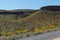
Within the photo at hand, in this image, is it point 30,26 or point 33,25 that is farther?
point 33,25

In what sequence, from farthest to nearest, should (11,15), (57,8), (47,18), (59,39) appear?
→ (11,15) → (57,8) → (47,18) → (59,39)

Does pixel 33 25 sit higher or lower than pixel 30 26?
lower

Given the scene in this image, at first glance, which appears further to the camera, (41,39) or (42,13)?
(42,13)

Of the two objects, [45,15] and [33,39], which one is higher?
[33,39]

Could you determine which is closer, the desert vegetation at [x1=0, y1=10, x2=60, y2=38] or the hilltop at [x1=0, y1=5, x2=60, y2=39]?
the desert vegetation at [x1=0, y1=10, x2=60, y2=38]

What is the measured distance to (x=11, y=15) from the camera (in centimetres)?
16050

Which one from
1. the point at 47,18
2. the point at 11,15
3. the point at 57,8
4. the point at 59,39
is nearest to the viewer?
the point at 59,39

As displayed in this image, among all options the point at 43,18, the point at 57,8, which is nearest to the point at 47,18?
the point at 43,18

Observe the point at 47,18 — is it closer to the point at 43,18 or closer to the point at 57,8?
the point at 43,18

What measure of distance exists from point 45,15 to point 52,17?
5840 mm

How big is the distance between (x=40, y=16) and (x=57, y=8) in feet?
72.2

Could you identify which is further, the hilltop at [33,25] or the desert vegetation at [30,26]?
the hilltop at [33,25]

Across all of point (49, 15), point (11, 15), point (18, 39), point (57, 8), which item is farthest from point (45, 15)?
point (18, 39)

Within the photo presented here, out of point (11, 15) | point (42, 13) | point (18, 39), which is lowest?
point (11, 15)
